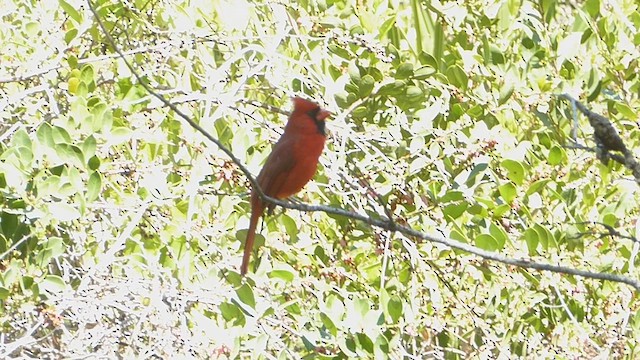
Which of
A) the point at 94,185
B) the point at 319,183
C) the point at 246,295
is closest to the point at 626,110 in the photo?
the point at 319,183

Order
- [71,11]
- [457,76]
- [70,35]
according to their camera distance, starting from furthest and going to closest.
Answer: [457,76], [70,35], [71,11]

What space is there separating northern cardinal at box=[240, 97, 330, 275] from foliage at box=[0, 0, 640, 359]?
0.05m

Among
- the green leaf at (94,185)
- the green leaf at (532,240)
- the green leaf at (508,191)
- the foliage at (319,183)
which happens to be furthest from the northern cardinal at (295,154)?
the green leaf at (532,240)

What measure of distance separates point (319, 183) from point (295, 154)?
0.26 meters

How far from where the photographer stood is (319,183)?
351 centimetres

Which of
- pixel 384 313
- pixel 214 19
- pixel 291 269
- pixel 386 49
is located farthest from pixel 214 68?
pixel 384 313

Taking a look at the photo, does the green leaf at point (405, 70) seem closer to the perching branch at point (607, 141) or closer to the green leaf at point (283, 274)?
the green leaf at point (283, 274)

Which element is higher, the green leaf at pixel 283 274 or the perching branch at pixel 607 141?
the perching branch at pixel 607 141

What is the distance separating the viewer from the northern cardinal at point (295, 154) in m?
3.25

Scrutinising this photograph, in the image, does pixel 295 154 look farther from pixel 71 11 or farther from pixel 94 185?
pixel 71 11

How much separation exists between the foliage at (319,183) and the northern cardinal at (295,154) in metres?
0.05

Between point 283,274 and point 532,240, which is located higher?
point 532,240

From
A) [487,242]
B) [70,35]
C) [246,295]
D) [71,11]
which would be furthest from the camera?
[70,35]

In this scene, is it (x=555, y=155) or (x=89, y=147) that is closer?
(x=89, y=147)
